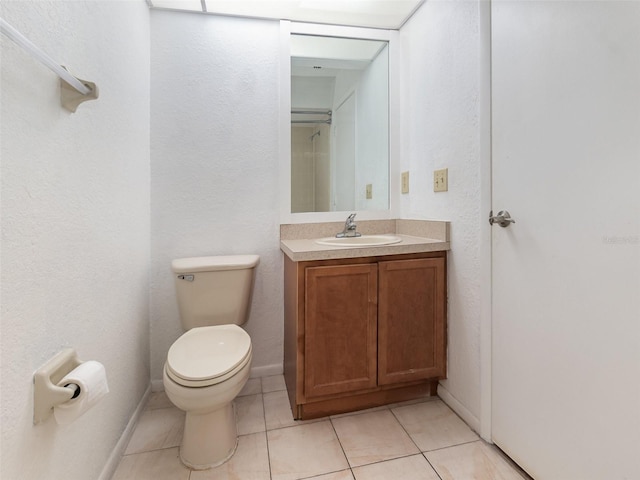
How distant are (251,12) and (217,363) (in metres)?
1.90

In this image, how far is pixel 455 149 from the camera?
5.18 feet

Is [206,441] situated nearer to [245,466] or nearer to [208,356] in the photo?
[245,466]

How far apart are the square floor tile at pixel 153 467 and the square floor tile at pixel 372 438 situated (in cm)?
67

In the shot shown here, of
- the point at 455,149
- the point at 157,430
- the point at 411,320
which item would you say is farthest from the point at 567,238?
the point at 157,430

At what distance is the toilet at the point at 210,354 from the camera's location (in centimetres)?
124

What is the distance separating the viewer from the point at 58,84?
3.04ft

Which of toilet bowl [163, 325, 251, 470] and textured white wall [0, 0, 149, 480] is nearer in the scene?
textured white wall [0, 0, 149, 480]

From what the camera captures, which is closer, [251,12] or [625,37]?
[625,37]

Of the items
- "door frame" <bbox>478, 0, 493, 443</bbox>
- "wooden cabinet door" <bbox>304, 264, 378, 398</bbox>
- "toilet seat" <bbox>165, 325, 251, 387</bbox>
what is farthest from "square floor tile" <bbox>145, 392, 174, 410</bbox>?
"door frame" <bbox>478, 0, 493, 443</bbox>

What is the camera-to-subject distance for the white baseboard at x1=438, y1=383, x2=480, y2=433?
1.49 m

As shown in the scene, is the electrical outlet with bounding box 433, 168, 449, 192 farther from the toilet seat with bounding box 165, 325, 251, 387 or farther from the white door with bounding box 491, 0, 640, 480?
the toilet seat with bounding box 165, 325, 251, 387

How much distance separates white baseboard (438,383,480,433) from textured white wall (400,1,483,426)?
1 cm

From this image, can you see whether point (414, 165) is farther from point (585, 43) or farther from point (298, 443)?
point (298, 443)

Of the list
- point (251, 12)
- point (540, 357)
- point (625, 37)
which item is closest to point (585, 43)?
point (625, 37)
